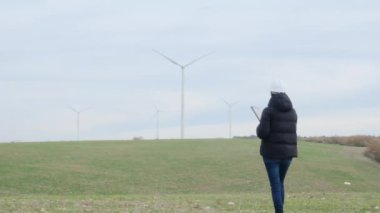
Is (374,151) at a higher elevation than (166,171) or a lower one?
higher

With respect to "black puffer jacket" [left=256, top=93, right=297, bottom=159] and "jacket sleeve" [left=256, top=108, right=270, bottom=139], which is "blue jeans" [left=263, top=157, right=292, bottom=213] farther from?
"jacket sleeve" [left=256, top=108, right=270, bottom=139]

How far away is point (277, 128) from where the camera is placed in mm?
12500

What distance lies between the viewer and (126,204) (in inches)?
665

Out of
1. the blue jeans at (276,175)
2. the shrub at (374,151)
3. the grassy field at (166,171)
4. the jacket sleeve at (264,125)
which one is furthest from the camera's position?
the shrub at (374,151)

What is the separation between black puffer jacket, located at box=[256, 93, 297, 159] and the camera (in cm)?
1244

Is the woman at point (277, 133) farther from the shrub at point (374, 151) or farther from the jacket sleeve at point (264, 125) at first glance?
the shrub at point (374, 151)

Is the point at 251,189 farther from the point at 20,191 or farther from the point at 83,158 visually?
the point at 83,158

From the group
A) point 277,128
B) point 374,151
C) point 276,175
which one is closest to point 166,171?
point 374,151

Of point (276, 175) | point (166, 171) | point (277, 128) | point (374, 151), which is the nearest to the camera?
point (277, 128)

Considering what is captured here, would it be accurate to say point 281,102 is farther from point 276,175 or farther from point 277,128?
point 276,175

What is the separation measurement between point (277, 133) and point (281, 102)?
1.69 ft

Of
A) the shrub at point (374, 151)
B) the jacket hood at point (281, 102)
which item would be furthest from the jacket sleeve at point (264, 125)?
the shrub at point (374, 151)

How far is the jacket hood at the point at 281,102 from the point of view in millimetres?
12461

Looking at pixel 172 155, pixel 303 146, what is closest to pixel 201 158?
pixel 172 155
